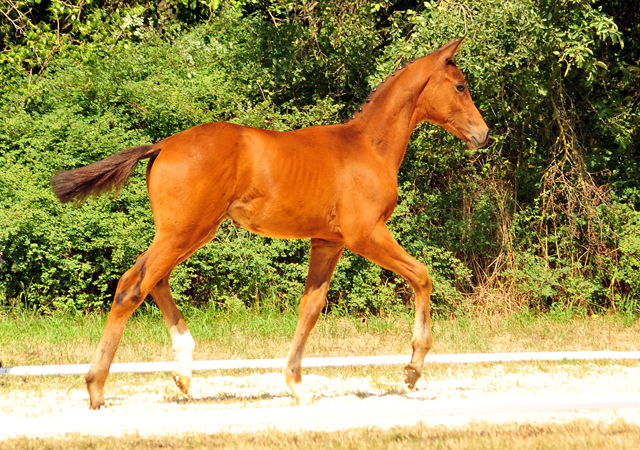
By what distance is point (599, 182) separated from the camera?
1098 centimetres

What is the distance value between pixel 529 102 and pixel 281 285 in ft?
14.4

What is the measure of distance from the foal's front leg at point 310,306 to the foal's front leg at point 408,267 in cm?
42

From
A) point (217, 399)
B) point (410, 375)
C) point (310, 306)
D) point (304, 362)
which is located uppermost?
point (310, 306)

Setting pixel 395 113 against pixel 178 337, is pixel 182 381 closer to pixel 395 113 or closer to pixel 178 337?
pixel 178 337

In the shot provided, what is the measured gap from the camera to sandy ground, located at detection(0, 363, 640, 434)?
182 inches

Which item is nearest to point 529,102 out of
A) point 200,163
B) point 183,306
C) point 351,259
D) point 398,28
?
point 398,28

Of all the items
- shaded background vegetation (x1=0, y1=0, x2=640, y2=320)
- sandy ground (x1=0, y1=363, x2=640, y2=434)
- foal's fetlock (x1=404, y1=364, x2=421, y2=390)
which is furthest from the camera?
shaded background vegetation (x1=0, y1=0, x2=640, y2=320)

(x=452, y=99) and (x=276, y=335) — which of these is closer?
(x=452, y=99)

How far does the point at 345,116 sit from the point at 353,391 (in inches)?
245

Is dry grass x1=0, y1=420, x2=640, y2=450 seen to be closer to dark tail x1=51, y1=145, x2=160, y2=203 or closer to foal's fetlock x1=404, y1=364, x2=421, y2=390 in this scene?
foal's fetlock x1=404, y1=364, x2=421, y2=390

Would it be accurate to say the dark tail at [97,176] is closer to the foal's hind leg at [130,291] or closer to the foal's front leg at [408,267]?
the foal's hind leg at [130,291]

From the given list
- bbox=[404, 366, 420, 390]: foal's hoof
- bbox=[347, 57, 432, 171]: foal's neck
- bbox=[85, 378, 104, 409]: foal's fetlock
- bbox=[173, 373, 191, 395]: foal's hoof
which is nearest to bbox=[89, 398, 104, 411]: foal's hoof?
bbox=[85, 378, 104, 409]: foal's fetlock

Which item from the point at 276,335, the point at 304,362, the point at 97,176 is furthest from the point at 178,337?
the point at 276,335

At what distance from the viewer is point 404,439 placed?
4004 millimetres
